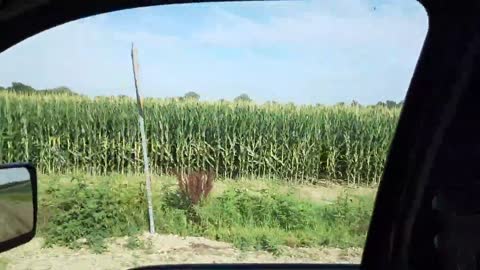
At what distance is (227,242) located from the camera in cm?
275

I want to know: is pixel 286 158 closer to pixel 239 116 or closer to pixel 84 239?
pixel 239 116

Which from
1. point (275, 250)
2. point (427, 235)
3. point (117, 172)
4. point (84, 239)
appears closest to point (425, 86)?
point (427, 235)

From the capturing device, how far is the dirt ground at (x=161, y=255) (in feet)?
7.75

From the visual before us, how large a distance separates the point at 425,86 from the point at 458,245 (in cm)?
38

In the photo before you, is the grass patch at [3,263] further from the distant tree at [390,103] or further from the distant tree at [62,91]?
the distant tree at [390,103]

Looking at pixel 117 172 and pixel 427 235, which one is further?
pixel 117 172

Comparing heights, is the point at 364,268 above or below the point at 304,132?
below

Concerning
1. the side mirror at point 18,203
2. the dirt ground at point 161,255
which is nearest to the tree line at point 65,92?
the dirt ground at point 161,255

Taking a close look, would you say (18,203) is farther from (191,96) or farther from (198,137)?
(198,137)

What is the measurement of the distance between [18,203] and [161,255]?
1072 millimetres

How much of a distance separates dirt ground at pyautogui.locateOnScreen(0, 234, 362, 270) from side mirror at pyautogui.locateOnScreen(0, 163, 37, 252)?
0.82 meters

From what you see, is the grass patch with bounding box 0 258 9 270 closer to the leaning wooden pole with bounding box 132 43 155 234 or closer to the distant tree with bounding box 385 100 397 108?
the leaning wooden pole with bounding box 132 43 155 234

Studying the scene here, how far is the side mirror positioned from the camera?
4.62ft

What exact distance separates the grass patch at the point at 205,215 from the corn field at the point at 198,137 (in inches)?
4.2
